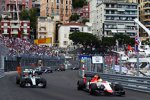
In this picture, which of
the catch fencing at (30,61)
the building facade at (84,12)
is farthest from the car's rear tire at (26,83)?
the building facade at (84,12)

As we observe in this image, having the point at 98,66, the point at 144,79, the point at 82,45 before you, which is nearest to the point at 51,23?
the point at 82,45

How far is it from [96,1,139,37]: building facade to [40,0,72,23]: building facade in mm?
19906

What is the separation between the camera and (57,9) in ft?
491

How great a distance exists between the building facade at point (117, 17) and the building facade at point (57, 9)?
1991cm

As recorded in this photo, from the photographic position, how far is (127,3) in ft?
437

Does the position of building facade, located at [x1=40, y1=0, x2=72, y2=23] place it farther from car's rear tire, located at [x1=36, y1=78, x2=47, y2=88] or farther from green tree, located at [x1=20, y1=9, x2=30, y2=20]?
car's rear tire, located at [x1=36, y1=78, x2=47, y2=88]

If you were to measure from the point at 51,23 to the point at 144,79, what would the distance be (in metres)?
117

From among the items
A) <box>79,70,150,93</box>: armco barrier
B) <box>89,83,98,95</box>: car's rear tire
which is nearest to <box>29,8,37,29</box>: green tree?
<box>79,70,150,93</box>: armco barrier

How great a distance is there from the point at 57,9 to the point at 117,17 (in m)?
27.0

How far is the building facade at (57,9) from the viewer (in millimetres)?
148125

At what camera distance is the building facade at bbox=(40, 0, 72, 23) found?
148125mm

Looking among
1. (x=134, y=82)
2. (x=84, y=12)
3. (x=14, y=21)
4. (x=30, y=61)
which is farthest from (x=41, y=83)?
(x=84, y=12)

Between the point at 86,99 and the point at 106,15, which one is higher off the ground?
the point at 106,15

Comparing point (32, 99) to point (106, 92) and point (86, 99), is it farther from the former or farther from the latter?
point (106, 92)
